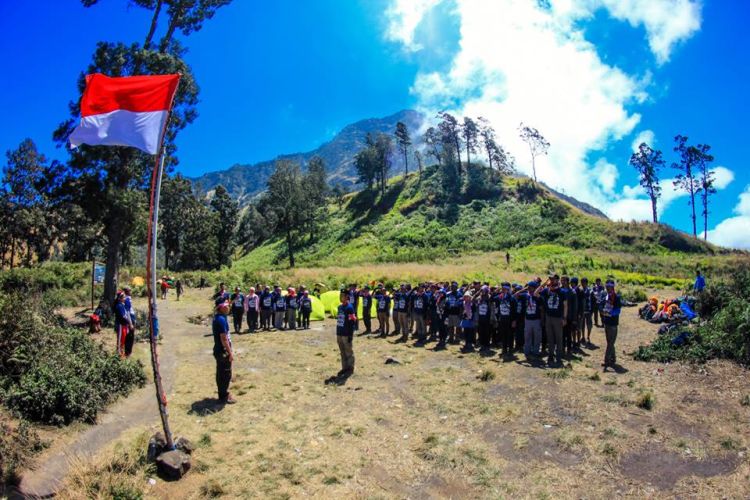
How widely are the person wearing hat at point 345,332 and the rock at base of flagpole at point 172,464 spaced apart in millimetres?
5294

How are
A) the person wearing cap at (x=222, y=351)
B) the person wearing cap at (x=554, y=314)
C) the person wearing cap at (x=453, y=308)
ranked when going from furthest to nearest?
the person wearing cap at (x=453, y=308)
the person wearing cap at (x=554, y=314)
the person wearing cap at (x=222, y=351)

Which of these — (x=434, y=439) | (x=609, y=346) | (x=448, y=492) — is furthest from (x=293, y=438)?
(x=609, y=346)

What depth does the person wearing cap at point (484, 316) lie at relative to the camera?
15203mm

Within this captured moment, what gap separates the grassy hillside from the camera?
44594 mm

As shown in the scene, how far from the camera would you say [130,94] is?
24.4ft

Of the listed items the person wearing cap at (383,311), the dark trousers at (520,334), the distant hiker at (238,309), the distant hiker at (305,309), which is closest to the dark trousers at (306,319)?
the distant hiker at (305,309)

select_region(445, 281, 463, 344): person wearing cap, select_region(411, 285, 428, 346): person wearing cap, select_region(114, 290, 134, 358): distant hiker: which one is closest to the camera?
select_region(114, 290, 134, 358): distant hiker

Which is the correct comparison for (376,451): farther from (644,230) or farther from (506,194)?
(506,194)

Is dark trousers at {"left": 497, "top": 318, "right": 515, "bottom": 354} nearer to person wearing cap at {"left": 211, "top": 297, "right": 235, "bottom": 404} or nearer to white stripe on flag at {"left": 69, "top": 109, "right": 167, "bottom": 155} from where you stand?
person wearing cap at {"left": 211, "top": 297, "right": 235, "bottom": 404}

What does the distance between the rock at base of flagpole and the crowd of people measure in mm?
3155

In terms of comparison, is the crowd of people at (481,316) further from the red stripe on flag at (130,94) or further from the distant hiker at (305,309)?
the red stripe on flag at (130,94)

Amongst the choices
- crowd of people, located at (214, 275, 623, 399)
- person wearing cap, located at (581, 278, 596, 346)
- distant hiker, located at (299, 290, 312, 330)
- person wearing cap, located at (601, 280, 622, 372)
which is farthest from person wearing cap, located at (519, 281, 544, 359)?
distant hiker, located at (299, 290, 312, 330)

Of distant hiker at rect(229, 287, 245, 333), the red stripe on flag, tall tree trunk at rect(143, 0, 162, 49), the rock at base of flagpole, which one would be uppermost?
tall tree trunk at rect(143, 0, 162, 49)

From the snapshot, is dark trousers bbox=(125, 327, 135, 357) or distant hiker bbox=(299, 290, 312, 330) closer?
dark trousers bbox=(125, 327, 135, 357)
